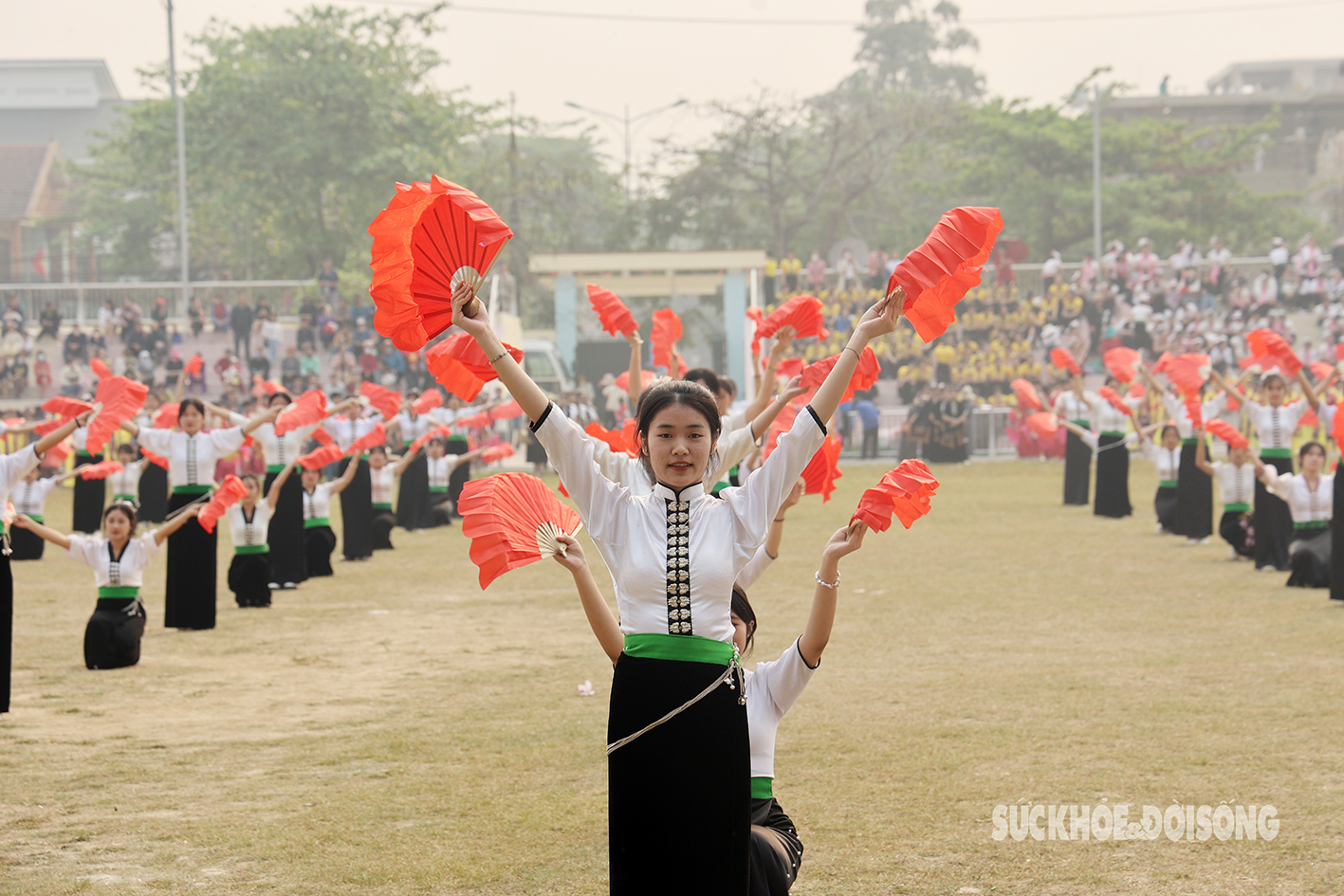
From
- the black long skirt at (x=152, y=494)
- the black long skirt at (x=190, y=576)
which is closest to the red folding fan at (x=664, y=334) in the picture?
the black long skirt at (x=190, y=576)

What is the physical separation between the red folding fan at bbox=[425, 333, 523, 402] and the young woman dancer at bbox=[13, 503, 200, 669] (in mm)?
5541

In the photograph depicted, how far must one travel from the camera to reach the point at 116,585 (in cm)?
823

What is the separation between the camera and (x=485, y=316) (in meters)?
3.03

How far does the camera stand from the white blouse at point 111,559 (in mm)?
8180

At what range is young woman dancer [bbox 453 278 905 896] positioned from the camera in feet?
9.51

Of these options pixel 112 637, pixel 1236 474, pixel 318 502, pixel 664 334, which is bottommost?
pixel 112 637

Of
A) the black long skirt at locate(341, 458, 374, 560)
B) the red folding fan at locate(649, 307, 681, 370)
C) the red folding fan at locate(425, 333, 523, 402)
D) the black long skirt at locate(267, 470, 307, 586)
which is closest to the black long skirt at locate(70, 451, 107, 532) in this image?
the black long skirt at locate(341, 458, 374, 560)

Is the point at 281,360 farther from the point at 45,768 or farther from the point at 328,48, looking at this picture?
the point at 45,768

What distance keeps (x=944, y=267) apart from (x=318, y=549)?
10.1 meters

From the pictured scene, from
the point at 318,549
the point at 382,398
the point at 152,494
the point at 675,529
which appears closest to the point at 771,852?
the point at 675,529

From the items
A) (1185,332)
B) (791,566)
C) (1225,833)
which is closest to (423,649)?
(791,566)

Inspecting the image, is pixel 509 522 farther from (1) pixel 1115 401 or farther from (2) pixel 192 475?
(1) pixel 1115 401

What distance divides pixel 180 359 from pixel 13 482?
20.6 meters

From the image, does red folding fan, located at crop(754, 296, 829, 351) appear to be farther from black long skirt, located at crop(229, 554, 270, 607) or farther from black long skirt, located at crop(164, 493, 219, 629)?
black long skirt, located at crop(229, 554, 270, 607)
